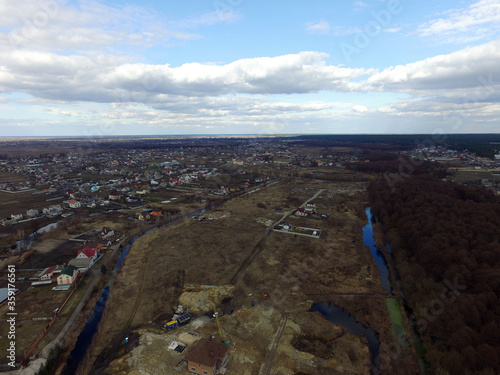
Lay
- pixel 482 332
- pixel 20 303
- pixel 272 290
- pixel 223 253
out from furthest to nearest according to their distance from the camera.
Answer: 1. pixel 223 253
2. pixel 272 290
3. pixel 20 303
4. pixel 482 332

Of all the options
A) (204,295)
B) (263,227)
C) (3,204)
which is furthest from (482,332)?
(3,204)

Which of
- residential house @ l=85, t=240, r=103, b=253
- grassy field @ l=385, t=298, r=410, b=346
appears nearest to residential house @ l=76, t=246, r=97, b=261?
residential house @ l=85, t=240, r=103, b=253

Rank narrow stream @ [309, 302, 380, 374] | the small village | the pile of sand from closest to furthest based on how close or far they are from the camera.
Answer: the small village < narrow stream @ [309, 302, 380, 374] < the pile of sand

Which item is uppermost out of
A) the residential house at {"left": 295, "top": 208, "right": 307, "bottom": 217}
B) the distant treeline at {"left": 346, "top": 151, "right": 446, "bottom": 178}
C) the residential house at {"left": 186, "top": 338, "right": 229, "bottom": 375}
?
the distant treeline at {"left": 346, "top": 151, "right": 446, "bottom": 178}

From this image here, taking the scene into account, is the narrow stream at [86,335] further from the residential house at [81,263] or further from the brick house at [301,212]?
the brick house at [301,212]

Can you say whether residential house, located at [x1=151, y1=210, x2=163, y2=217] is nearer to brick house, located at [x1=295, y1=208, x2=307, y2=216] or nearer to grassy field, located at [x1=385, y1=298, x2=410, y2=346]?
brick house, located at [x1=295, y1=208, x2=307, y2=216]

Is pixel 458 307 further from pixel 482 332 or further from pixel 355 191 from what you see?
pixel 355 191

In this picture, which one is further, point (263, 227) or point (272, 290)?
point (263, 227)
